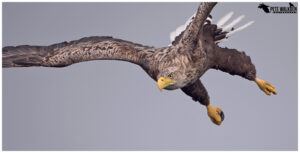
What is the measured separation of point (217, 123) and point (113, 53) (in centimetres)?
222

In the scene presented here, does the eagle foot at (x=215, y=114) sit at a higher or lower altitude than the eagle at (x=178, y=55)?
lower

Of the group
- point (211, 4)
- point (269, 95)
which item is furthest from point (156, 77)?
point (269, 95)

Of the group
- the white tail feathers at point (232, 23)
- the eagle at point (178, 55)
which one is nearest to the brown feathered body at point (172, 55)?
the eagle at point (178, 55)

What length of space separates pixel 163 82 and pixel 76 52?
1.67 meters

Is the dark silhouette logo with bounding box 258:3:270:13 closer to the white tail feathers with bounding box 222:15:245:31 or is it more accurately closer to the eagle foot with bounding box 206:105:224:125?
the white tail feathers with bounding box 222:15:245:31

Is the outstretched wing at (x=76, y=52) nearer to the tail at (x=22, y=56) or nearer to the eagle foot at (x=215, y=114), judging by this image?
the tail at (x=22, y=56)

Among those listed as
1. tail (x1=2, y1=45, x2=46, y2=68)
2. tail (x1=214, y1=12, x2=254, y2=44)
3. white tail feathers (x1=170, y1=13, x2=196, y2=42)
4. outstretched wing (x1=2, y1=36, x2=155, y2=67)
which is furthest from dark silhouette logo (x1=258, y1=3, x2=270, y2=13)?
tail (x1=2, y1=45, x2=46, y2=68)

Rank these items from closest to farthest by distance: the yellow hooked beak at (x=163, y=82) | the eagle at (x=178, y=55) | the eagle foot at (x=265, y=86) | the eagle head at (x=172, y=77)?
the yellow hooked beak at (x=163, y=82)
the eagle head at (x=172, y=77)
the eagle at (x=178, y=55)
the eagle foot at (x=265, y=86)

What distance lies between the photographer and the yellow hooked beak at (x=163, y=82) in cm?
847

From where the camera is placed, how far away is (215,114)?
10.7m

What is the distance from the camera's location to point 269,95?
404 inches

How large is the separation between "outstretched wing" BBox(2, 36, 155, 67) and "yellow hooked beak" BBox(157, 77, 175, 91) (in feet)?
2.55

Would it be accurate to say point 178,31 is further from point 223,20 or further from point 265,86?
point 265,86

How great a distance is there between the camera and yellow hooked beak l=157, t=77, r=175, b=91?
8.47 m
